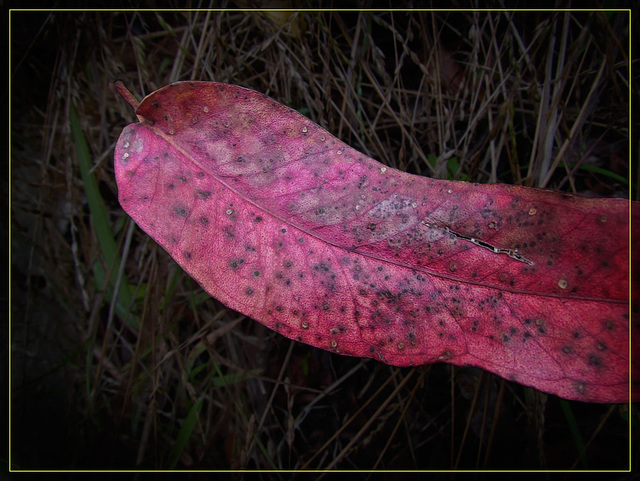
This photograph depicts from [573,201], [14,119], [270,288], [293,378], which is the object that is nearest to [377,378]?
[293,378]

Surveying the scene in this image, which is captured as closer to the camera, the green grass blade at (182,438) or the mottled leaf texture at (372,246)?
the mottled leaf texture at (372,246)

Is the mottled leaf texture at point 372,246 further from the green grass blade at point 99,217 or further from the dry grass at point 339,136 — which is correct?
the green grass blade at point 99,217

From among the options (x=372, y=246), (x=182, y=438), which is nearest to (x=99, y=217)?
(x=182, y=438)

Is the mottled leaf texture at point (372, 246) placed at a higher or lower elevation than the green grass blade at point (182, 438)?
Answer: higher

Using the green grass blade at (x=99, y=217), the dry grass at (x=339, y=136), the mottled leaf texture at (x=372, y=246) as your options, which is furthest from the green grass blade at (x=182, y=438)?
the mottled leaf texture at (x=372, y=246)

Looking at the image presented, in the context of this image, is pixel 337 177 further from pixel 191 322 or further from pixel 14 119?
pixel 14 119

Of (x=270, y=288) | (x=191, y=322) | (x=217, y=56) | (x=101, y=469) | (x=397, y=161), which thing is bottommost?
(x=101, y=469)

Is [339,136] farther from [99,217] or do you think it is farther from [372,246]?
[99,217]
